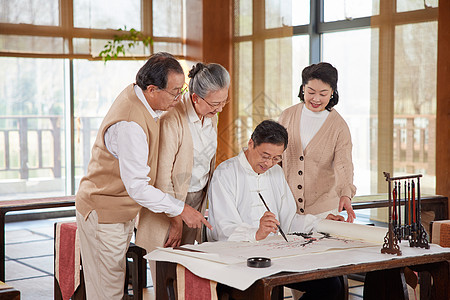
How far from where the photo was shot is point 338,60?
6562 millimetres

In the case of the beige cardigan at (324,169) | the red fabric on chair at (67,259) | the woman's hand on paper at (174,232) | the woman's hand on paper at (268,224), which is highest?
the beige cardigan at (324,169)

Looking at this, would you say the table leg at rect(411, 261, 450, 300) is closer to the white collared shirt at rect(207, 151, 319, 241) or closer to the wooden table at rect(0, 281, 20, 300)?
the white collared shirt at rect(207, 151, 319, 241)

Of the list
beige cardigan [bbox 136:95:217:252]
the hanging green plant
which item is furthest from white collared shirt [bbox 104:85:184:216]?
the hanging green plant

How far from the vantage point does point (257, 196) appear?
2838 millimetres

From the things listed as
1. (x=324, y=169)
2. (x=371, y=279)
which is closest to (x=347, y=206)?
(x=324, y=169)

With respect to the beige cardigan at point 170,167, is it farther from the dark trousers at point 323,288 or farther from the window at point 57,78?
the window at point 57,78

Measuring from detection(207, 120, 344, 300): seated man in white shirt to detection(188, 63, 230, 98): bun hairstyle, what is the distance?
24cm

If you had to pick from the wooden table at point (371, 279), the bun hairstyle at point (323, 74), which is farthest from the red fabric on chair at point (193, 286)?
the bun hairstyle at point (323, 74)

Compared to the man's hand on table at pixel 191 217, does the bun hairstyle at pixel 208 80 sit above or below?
above

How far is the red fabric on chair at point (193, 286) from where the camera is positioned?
214cm

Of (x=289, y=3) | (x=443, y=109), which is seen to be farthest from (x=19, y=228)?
(x=443, y=109)

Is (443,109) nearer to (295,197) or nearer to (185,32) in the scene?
(295,197)

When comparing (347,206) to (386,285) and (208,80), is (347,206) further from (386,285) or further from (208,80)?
(208,80)

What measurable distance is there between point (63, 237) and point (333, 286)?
5.09ft
